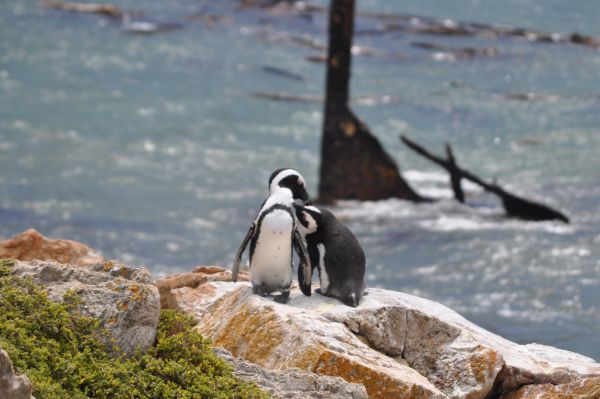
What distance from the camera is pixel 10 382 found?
4.82m

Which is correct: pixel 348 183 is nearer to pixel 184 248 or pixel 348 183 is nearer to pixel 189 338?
pixel 184 248

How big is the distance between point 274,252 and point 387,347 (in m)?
0.91

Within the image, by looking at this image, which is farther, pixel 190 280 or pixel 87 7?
pixel 87 7

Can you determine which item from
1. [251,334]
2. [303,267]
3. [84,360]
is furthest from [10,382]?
[303,267]

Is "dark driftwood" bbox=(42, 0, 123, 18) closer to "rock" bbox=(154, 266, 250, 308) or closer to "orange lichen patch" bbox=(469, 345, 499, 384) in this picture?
"rock" bbox=(154, 266, 250, 308)

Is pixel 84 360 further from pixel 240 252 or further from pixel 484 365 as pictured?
pixel 484 365

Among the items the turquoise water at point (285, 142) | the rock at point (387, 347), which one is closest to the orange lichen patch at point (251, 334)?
the rock at point (387, 347)

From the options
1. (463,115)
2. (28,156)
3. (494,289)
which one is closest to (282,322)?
(494,289)

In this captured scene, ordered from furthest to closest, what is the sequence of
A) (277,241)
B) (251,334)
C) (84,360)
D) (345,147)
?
(345,147) → (277,241) → (251,334) → (84,360)

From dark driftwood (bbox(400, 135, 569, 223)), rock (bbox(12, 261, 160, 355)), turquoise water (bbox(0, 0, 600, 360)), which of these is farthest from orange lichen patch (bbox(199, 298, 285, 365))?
dark driftwood (bbox(400, 135, 569, 223))

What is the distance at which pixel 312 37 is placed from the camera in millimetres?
31922

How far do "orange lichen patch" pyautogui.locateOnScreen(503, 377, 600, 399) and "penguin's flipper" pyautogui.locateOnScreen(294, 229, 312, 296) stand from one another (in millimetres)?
1398

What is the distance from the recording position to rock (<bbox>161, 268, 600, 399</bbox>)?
21.5ft

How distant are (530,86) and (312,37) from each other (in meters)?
6.98
